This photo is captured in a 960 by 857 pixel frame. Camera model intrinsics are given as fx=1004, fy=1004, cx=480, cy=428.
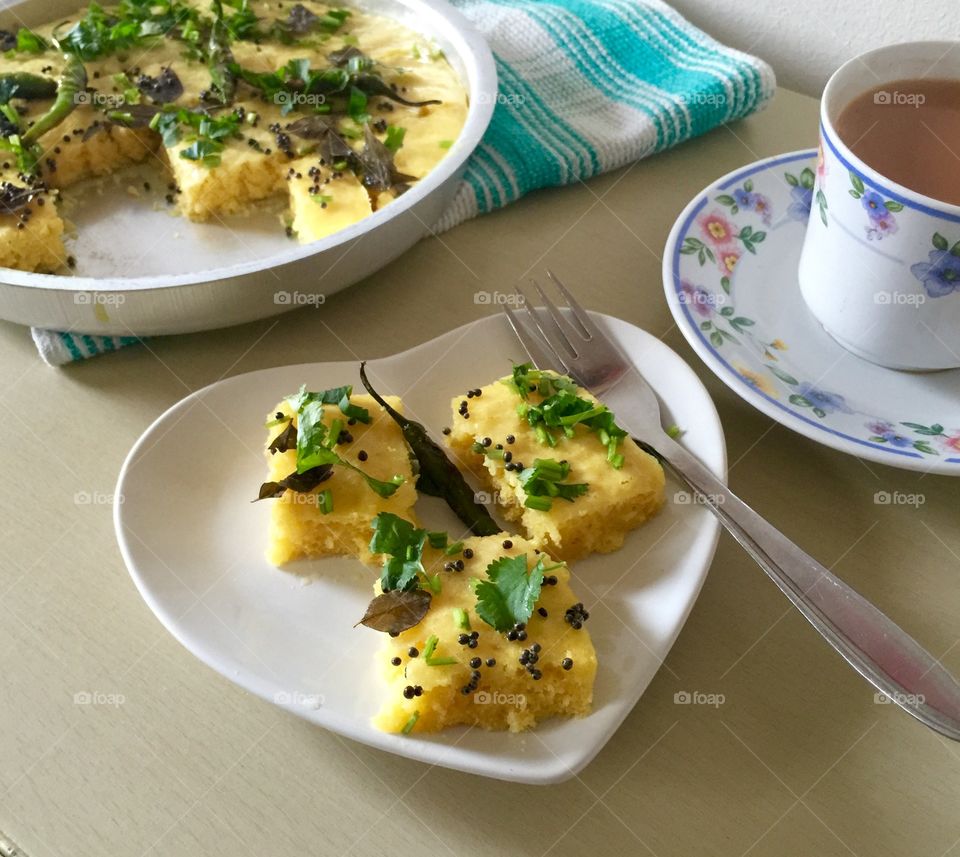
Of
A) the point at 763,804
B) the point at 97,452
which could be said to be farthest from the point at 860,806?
the point at 97,452

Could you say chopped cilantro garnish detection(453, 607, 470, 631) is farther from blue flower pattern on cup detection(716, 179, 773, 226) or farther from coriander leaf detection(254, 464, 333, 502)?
blue flower pattern on cup detection(716, 179, 773, 226)

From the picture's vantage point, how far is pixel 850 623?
1016 mm

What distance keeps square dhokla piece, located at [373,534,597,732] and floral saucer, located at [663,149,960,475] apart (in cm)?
42

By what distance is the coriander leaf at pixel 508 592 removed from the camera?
0.98 meters

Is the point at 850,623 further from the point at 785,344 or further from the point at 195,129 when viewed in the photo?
the point at 195,129

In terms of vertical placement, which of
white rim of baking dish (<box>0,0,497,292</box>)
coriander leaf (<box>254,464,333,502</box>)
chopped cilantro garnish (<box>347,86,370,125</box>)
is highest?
white rim of baking dish (<box>0,0,497,292</box>)

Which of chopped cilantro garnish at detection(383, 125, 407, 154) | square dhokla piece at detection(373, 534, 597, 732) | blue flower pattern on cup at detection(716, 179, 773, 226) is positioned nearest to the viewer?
square dhokla piece at detection(373, 534, 597, 732)

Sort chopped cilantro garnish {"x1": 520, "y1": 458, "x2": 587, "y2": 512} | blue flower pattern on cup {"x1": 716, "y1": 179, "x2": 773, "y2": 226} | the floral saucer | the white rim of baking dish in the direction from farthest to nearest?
blue flower pattern on cup {"x1": 716, "y1": 179, "x2": 773, "y2": 226} → the white rim of baking dish → the floral saucer → chopped cilantro garnish {"x1": 520, "y1": 458, "x2": 587, "y2": 512}

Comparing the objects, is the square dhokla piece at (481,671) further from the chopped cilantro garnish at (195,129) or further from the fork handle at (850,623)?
the chopped cilantro garnish at (195,129)

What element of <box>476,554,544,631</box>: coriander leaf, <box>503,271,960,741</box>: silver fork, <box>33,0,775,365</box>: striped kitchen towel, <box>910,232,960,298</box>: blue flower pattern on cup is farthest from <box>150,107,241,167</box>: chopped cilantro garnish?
<box>910,232,960,298</box>: blue flower pattern on cup

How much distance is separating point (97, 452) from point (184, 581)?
1.07 feet

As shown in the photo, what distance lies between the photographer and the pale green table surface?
98 cm

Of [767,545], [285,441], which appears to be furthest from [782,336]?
[285,441]

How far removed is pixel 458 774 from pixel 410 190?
2.75 feet
